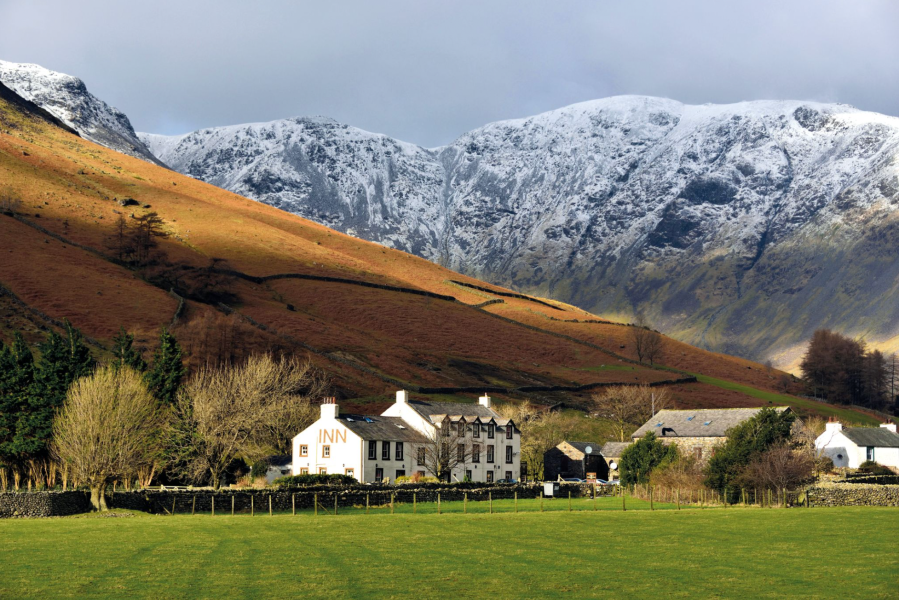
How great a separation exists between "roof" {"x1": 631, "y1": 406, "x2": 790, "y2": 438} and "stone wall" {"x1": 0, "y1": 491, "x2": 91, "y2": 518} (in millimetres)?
51224

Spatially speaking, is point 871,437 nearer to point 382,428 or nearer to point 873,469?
point 873,469

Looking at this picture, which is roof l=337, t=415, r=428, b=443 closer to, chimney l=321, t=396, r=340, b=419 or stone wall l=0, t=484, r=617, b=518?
chimney l=321, t=396, r=340, b=419

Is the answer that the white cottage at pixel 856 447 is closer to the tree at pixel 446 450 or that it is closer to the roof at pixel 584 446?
the roof at pixel 584 446

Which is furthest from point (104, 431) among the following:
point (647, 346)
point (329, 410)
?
point (647, 346)

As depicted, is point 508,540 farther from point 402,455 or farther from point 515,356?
point 515,356

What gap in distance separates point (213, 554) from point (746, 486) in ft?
141

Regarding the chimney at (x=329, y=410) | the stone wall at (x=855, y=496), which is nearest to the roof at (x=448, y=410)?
the chimney at (x=329, y=410)

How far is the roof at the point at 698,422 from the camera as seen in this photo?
86.0m

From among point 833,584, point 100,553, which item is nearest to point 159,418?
point 100,553

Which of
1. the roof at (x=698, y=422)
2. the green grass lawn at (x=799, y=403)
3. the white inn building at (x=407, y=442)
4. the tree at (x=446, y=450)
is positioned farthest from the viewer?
the green grass lawn at (x=799, y=403)

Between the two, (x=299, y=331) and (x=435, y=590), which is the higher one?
(x=299, y=331)

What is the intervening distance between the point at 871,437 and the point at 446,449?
51.0 m

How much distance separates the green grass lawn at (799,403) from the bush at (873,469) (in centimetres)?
5709

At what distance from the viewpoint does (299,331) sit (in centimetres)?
15350
